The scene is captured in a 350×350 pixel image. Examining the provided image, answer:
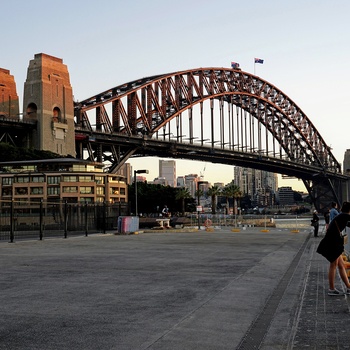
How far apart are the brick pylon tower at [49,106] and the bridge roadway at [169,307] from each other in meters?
80.1

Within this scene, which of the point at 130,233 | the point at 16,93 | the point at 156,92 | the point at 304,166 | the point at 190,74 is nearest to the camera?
the point at 130,233

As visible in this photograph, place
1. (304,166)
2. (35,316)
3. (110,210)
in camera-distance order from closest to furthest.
Answer: (35,316), (110,210), (304,166)

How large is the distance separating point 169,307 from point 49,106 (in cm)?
8907

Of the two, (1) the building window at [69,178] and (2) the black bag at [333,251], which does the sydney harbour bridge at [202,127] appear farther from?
(2) the black bag at [333,251]

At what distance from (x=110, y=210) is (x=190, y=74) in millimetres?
90800

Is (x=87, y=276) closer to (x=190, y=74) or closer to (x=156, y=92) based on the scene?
(x=156, y=92)

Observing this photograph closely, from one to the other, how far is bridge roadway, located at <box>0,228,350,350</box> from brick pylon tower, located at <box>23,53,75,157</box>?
263 ft

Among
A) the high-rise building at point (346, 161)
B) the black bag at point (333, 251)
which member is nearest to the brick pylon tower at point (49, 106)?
the black bag at point (333, 251)

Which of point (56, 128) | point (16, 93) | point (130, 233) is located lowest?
point (130, 233)

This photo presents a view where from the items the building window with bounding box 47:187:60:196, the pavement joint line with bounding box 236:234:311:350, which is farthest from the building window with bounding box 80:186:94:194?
the pavement joint line with bounding box 236:234:311:350

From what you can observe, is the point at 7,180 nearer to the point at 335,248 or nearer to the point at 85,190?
the point at 85,190

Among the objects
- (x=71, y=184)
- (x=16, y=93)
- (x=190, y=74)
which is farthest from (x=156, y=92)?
(x=71, y=184)

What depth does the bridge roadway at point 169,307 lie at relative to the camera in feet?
20.6

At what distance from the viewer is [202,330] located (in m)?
6.77
